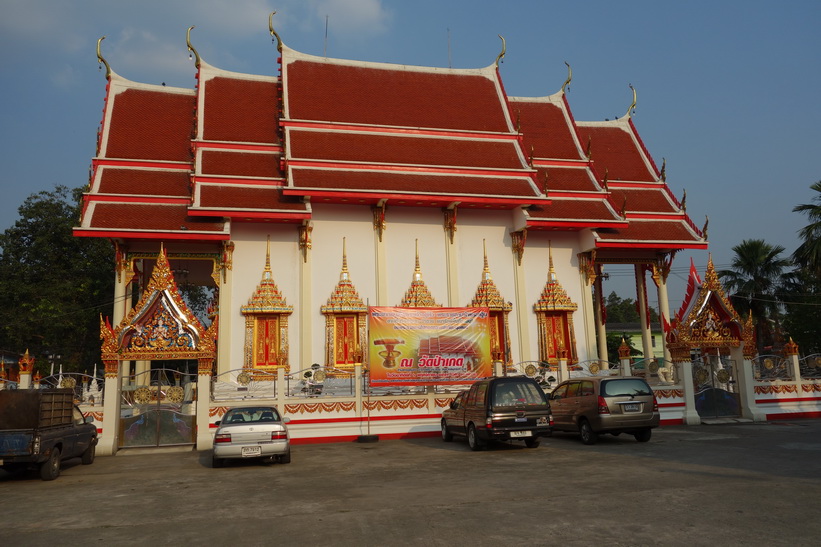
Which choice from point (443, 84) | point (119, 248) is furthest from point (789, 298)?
point (119, 248)

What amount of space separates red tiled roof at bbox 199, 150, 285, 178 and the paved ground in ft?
37.2

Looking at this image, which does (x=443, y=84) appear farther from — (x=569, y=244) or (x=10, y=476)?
(x=10, y=476)

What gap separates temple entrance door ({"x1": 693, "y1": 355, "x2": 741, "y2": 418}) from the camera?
18.4 metres

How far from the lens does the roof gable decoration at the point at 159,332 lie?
15216 mm

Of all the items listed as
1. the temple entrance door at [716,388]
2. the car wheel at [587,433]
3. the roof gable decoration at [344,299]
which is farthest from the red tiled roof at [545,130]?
the car wheel at [587,433]

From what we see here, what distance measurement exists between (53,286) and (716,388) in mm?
32629

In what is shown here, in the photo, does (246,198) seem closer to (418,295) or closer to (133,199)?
(133,199)

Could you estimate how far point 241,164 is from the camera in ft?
73.9

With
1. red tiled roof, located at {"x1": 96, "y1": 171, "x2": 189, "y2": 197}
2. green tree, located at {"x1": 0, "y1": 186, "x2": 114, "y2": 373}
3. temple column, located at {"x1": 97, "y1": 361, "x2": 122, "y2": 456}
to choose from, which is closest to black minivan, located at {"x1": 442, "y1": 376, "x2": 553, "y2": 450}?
temple column, located at {"x1": 97, "y1": 361, "x2": 122, "y2": 456}

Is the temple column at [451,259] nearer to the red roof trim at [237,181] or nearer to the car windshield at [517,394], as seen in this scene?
the red roof trim at [237,181]

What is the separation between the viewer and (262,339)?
68.6 feet

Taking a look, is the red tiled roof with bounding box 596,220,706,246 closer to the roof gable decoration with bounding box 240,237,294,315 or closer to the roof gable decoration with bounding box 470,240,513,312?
the roof gable decoration with bounding box 470,240,513,312

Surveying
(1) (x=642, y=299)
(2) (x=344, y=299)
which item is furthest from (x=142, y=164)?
(1) (x=642, y=299)

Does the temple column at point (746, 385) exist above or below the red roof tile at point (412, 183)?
below
